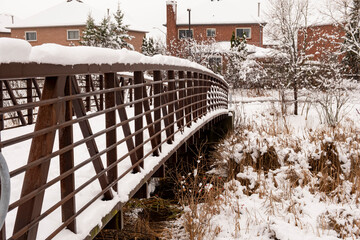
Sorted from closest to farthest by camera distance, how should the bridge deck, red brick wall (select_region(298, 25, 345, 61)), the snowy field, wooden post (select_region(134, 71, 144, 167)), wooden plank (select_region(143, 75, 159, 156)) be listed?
the bridge deck < wooden post (select_region(134, 71, 144, 167)) < wooden plank (select_region(143, 75, 159, 156)) < the snowy field < red brick wall (select_region(298, 25, 345, 61))

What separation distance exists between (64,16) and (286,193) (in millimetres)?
45245

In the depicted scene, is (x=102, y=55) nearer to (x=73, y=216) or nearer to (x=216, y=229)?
(x=73, y=216)

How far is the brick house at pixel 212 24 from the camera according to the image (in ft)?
153

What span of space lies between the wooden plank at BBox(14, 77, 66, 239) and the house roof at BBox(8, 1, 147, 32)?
45.8 metres

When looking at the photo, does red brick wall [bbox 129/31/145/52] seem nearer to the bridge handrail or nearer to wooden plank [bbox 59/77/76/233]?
wooden plank [bbox 59/77/76/233]

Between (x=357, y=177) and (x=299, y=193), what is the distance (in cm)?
125

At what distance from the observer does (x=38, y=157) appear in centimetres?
250

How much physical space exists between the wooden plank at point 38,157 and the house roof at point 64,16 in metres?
45.8

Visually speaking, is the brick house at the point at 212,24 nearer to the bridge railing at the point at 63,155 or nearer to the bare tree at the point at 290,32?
the bare tree at the point at 290,32

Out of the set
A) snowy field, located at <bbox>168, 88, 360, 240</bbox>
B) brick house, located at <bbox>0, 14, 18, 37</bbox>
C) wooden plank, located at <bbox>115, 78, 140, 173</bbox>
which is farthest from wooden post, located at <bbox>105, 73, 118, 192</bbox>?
brick house, located at <bbox>0, 14, 18, 37</bbox>

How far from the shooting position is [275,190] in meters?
8.06

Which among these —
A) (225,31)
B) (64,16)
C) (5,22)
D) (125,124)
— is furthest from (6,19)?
(125,124)

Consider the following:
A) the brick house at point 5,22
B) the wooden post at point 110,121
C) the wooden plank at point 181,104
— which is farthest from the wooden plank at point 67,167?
the brick house at point 5,22

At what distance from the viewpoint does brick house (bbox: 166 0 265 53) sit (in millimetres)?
46688
